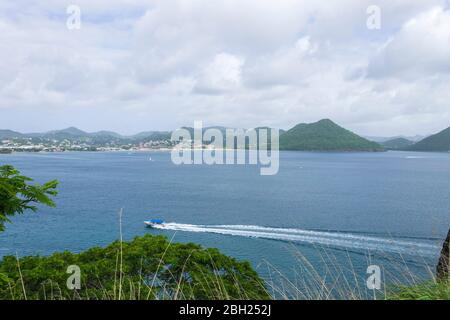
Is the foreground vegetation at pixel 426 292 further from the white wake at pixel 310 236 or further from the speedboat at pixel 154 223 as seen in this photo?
the speedboat at pixel 154 223

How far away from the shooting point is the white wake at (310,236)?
32.2 meters

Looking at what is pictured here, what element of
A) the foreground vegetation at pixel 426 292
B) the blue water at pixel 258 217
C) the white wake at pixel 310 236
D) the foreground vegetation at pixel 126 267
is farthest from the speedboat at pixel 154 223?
the foreground vegetation at pixel 426 292

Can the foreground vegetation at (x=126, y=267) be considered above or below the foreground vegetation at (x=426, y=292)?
below

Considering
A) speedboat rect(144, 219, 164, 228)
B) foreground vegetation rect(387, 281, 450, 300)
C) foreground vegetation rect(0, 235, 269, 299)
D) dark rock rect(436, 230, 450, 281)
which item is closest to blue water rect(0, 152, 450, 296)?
speedboat rect(144, 219, 164, 228)

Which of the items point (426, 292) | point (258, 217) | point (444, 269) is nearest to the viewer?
point (426, 292)

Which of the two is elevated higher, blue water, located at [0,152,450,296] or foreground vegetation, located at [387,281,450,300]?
foreground vegetation, located at [387,281,450,300]

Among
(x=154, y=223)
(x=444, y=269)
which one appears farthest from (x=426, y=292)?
(x=154, y=223)

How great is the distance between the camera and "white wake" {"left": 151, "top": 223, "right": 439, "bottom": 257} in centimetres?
3216

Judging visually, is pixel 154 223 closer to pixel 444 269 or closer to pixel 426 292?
pixel 444 269

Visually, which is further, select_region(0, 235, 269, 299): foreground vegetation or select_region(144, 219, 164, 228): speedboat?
select_region(144, 219, 164, 228): speedboat

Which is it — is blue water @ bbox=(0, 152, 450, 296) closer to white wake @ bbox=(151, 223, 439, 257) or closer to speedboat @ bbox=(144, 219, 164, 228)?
white wake @ bbox=(151, 223, 439, 257)

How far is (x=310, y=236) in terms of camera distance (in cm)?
3591
